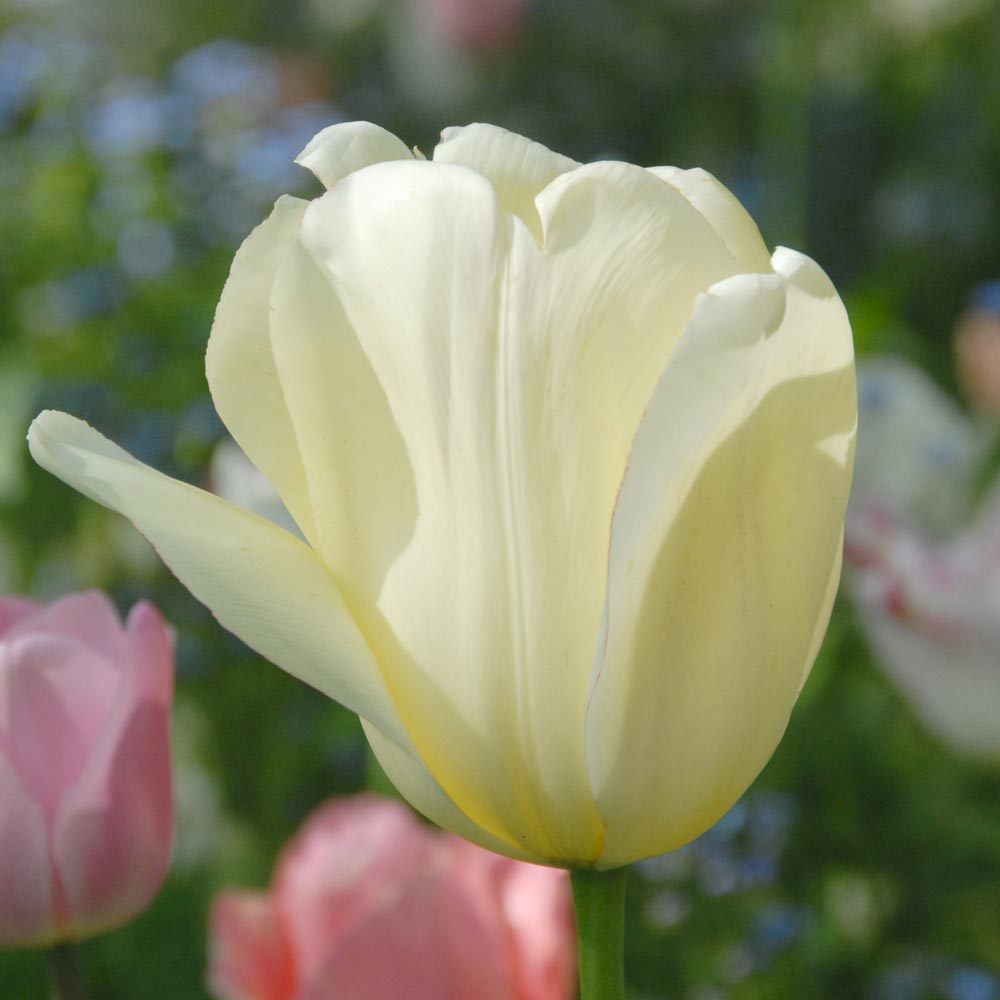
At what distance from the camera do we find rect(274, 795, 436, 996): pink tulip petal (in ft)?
1.66

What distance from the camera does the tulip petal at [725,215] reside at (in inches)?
12.2

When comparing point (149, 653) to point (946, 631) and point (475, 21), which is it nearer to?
point (946, 631)

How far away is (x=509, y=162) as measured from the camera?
12.2 inches

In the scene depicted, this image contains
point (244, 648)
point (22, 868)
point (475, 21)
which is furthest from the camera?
point (475, 21)

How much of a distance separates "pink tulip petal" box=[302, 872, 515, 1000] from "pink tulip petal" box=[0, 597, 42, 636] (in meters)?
0.13

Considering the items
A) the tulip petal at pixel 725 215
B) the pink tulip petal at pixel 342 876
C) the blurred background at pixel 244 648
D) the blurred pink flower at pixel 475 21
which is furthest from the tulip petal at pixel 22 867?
the blurred pink flower at pixel 475 21

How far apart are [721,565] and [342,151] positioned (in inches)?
4.5

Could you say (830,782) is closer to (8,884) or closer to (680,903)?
(680,903)

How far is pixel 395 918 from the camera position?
0.42m

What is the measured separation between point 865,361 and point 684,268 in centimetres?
85

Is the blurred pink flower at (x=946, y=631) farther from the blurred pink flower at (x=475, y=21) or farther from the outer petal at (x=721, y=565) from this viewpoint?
the blurred pink flower at (x=475, y=21)

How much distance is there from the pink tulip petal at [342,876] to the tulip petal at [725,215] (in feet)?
0.83

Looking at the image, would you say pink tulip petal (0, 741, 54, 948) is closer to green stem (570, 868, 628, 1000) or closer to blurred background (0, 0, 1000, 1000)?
green stem (570, 868, 628, 1000)

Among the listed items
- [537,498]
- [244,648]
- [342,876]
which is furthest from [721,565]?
[244,648]
